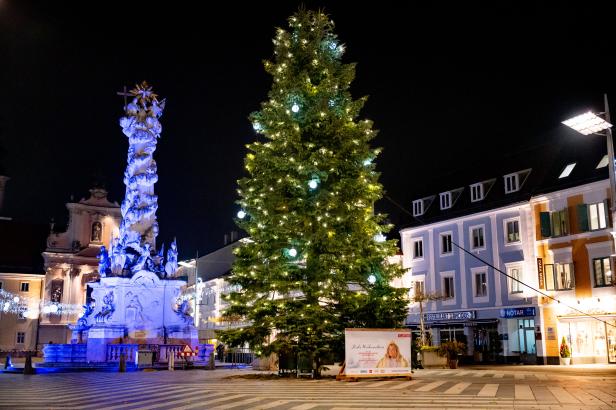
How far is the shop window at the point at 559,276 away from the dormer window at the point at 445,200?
37.7ft

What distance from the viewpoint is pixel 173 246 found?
40844 mm

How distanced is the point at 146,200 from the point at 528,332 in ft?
84.7

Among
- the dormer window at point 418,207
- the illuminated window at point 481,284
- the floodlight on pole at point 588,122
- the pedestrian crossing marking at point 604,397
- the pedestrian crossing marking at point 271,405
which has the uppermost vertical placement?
the dormer window at point 418,207

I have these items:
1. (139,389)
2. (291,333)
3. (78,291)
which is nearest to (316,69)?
(291,333)

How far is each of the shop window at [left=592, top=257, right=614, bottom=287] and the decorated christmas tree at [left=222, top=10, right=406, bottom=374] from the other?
60.4 feet

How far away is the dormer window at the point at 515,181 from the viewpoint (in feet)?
149

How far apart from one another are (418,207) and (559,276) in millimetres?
15538

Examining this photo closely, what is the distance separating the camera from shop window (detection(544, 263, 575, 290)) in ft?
129

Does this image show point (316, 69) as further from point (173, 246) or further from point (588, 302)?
point (588, 302)

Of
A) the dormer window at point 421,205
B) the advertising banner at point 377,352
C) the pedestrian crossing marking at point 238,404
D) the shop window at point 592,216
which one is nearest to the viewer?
the pedestrian crossing marking at point 238,404

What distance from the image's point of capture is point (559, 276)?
3997cm

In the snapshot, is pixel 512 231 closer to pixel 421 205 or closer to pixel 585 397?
pixel 421 205

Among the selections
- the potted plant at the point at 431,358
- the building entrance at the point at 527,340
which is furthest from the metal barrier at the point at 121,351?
the building entrance at the point at 527,340

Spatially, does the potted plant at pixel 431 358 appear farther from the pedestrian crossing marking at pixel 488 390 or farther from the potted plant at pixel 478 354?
the pedestrian crossing marking at pixel 488 390
